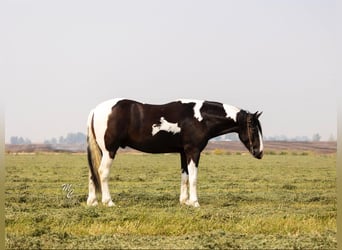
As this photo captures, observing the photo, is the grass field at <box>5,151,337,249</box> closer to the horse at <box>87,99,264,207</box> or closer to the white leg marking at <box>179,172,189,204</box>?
the white leg marking at <box>179,172,189,204</box>

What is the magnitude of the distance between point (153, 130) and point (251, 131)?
1859 mm

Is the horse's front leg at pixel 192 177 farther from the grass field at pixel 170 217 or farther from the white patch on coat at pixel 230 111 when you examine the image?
the white patch on coat at pixel 230 111

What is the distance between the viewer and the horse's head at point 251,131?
9688mm

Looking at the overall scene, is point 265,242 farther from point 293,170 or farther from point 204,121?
point 293,170

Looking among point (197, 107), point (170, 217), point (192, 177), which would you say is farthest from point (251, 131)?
point (170, 217)

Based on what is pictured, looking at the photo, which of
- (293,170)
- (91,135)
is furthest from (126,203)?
(293,170)

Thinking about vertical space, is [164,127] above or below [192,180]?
above

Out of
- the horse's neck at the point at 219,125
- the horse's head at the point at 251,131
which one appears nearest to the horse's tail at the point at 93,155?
the horse's neck at the point at 219,125

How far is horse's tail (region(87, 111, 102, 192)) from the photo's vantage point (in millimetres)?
9523

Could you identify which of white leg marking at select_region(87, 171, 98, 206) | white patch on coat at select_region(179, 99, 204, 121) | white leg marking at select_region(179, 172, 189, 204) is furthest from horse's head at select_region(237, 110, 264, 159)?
white leg marking at select_region(87, 171, 98, 206)

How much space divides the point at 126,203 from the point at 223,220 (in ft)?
7.46

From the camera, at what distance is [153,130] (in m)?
9.38

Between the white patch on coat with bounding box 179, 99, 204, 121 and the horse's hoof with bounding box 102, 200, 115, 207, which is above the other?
the white patch on coat with bounding box 179, 99, 204, 121

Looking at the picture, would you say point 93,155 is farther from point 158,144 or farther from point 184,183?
point 184,183
